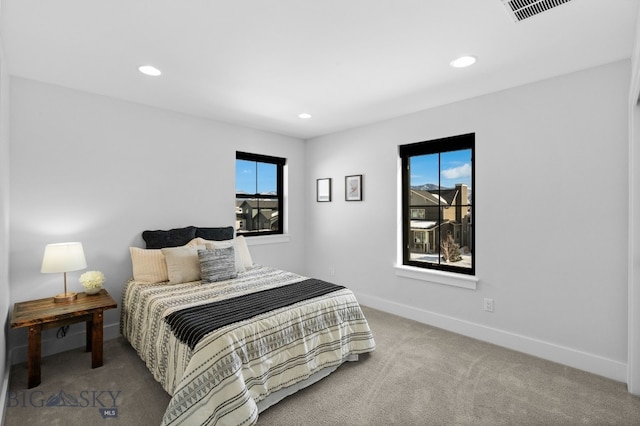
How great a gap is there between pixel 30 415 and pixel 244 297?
146 cm

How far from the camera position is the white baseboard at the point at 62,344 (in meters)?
2.66

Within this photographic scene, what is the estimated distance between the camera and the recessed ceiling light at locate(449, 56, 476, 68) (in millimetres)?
2357

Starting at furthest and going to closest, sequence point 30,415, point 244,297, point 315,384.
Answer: point 244,297, point 315,384, point 30,415

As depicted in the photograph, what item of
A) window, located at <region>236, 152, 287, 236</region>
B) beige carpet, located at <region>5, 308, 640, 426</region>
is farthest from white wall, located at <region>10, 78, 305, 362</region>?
beige carpet, located at <region>5, 308, 640, 426</region>

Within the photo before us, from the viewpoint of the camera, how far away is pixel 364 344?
276 centimetres

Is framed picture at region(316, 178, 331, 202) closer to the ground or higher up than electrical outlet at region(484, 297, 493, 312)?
higher up

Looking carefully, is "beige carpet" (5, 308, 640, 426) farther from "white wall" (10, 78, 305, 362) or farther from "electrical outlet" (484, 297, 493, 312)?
"white wall" (10, 78, 305, 362)

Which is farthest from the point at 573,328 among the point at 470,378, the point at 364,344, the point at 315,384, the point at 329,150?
the point at 329,150

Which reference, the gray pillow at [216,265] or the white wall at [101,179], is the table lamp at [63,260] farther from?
the gray pillow at [216,265]

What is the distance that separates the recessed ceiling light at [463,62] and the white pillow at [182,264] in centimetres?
283

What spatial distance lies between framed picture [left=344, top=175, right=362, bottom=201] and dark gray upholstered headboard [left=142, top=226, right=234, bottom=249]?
5.26 ft

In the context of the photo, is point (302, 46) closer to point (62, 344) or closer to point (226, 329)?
point (226, 329)

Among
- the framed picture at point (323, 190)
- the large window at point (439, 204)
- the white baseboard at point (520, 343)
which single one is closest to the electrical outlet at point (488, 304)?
the white baseboard at point (520, 343)

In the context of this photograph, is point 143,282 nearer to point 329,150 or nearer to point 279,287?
point 279,287
